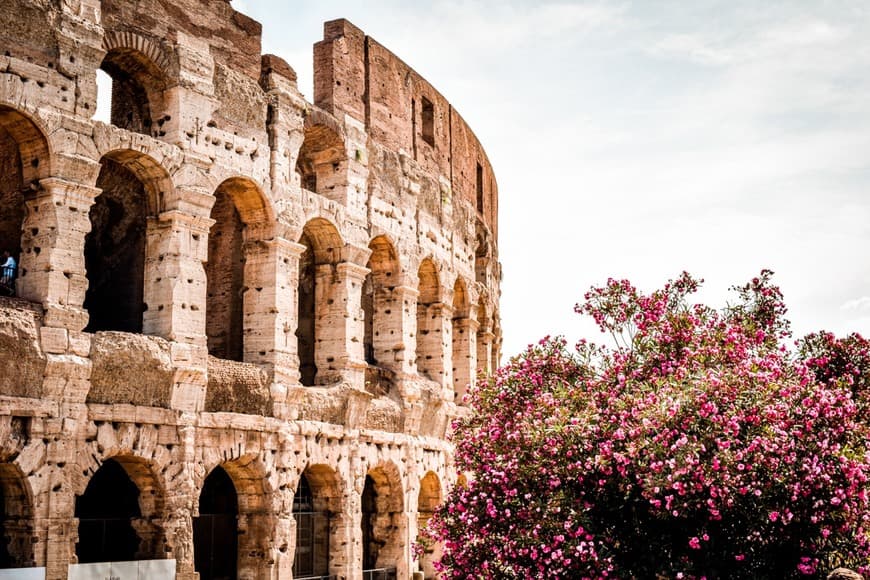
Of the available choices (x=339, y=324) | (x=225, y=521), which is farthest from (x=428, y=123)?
(x=225, y=521)

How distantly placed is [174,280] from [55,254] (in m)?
1.80

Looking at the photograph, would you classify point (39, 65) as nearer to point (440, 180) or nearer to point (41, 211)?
point (41, 211)

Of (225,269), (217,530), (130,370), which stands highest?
(225,269)

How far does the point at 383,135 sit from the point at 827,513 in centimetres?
1139

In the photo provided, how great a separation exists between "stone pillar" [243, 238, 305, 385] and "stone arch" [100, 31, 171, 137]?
2.37 meters

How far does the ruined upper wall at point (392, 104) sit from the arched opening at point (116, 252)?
3.61 meters

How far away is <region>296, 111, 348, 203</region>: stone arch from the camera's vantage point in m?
18.2

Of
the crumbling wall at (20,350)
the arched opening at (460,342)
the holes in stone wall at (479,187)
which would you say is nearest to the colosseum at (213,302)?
the crumbling wall at (20,350)

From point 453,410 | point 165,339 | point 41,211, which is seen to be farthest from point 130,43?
point 453,410

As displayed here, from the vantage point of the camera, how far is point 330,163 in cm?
1847

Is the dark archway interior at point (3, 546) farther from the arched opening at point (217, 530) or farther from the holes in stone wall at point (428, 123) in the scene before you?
the holes in stone wall at point (428, 123)

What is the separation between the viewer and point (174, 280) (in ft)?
47.3

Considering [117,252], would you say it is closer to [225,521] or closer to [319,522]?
[225,521]

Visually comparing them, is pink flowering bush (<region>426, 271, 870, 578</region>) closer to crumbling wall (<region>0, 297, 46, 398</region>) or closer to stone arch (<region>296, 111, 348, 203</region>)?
crumbling wall (<region>0, 297, 46, 398</region>)
